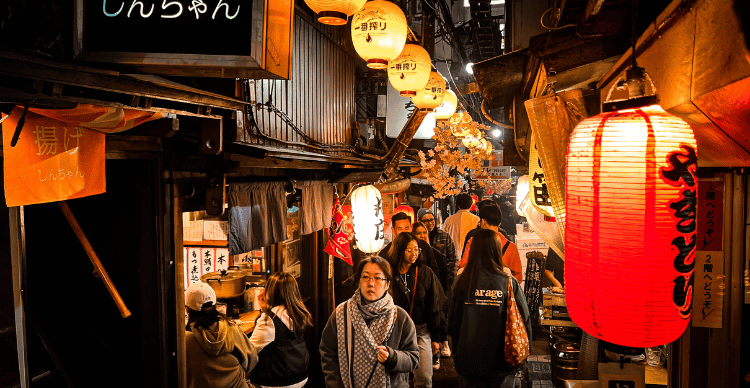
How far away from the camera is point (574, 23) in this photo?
518cm

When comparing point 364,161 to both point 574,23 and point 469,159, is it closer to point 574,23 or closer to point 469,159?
point 574,23

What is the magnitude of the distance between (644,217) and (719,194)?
2.95 metres

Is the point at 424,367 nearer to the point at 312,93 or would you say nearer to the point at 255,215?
the point at 255,215

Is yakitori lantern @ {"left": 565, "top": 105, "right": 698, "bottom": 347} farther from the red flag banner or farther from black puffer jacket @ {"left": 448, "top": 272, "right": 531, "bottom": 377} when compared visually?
the red flag banner

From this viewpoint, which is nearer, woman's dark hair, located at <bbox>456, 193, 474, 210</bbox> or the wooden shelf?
the wooden shelf

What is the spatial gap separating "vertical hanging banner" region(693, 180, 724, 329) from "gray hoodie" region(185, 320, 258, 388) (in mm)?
6100

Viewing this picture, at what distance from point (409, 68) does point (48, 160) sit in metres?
6.76

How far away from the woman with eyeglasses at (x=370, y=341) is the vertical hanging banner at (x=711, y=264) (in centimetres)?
357

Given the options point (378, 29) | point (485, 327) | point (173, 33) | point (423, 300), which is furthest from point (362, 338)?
point (378, 29)

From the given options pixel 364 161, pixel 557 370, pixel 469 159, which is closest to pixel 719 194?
pixel 557 370

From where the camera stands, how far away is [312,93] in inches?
458

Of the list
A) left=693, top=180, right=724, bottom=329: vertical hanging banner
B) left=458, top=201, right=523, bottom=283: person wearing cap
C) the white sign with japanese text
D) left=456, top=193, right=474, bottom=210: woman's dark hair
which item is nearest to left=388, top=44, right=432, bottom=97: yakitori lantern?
left=458, top=201, right=523, bottom=283: person wearing cap

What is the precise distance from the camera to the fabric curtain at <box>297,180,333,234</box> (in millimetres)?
9570

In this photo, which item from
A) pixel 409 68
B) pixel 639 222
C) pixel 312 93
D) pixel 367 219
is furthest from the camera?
pixel 312 93
